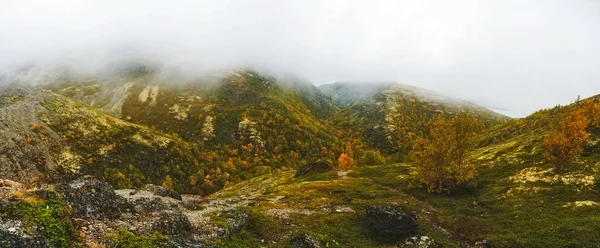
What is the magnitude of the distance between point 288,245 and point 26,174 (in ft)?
630

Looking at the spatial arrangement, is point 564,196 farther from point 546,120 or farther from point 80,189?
point 546,120

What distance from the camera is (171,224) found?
37.2 m

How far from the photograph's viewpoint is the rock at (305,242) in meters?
39.3

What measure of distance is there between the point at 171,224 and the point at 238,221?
11.9m

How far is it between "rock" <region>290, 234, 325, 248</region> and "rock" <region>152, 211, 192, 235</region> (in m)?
14.6

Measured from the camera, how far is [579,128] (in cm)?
6675

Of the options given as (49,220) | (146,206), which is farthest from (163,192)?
(49,220)

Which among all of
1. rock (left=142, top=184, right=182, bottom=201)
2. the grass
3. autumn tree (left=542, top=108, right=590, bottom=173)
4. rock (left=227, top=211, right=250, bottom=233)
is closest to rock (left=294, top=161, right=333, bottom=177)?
the grass

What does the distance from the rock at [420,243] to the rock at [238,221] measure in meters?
24.9

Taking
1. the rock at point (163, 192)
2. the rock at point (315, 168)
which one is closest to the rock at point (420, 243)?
the rock at point (163, 192)

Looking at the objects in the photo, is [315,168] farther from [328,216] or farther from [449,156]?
[328,216]

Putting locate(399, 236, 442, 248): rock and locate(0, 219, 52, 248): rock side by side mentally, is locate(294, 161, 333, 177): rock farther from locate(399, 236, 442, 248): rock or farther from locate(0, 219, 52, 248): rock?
locate(0, 219, 52, 248): rock

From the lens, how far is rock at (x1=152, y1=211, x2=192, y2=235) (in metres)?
35.8

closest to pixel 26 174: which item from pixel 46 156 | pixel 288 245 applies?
pixel 46 156
